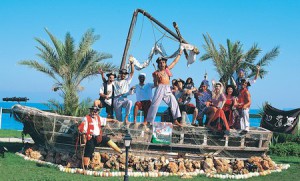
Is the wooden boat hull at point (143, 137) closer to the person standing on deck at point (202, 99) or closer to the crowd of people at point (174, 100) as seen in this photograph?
the crowd of people at point (174, 100)

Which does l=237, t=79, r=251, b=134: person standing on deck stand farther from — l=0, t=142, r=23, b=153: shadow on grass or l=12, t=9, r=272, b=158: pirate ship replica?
l=0, t=142, r=23, b=153: shadow on grass

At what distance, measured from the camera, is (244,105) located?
12.9 m

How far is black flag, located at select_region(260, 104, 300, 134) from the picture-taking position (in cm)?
1725

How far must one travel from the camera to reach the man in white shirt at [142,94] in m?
12.7

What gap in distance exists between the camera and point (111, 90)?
1293 centimetres

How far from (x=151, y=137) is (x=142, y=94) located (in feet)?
3.77

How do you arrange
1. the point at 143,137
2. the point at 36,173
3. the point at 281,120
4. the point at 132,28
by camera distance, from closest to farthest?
the point at 36,173
the point at 143,137
the point at 132,28
the point at 281,120

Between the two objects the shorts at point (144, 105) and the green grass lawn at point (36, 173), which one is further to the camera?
the shorts at point (144, 105)

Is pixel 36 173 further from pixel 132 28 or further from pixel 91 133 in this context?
pixel 132 28

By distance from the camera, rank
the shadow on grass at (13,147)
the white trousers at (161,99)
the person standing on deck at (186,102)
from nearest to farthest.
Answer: the white trousers at (161,99) < the person standing on deck at (186,102) < the shadow on grass at (13,147)

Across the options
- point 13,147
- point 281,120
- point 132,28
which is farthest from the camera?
point 281,120

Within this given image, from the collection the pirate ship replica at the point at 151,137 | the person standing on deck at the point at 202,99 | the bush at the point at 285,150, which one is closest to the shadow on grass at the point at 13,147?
the pirate ship replica at the point at 151,137

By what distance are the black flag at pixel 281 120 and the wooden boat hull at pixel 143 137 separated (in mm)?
4448

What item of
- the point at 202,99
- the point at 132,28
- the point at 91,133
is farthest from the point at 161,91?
the point at 132,28
